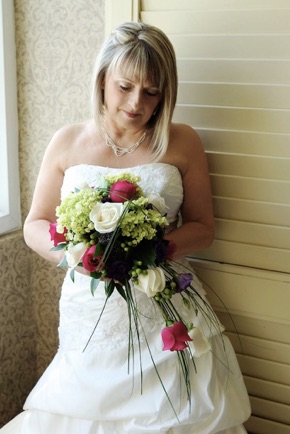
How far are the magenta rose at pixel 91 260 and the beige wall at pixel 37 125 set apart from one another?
84cm

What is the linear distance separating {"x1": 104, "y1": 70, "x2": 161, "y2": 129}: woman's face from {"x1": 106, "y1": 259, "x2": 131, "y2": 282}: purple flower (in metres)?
0.50

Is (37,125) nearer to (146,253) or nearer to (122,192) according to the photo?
(122,192)

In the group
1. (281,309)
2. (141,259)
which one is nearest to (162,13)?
(141,259)

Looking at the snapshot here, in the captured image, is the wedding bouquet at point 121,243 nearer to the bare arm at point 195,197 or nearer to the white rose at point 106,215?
the white rose at point 106,215

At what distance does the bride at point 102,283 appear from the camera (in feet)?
5.29

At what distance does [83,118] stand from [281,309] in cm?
95

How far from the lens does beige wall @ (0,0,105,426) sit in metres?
2.01

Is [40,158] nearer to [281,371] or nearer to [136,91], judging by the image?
[136,91]

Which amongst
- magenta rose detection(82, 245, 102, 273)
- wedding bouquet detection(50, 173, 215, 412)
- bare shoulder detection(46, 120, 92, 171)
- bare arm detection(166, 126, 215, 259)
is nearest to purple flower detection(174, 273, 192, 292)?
wedding bouquet detection(50, 173, 215, 412)

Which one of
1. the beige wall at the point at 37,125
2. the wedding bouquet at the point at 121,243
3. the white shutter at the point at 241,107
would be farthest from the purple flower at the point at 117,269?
the beige wall at the point at 37,125

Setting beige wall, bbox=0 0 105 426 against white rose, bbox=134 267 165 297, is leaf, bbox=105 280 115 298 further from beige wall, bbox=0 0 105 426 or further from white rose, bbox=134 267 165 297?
beige wall, bbox=0 0 105 426

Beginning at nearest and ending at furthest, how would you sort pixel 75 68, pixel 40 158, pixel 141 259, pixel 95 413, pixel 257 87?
pixel 141 259
pixel 95 413
pixel 257 87
pixel 75 68
pixel 40 158

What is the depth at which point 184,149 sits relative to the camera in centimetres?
177

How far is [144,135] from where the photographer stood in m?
1.78
